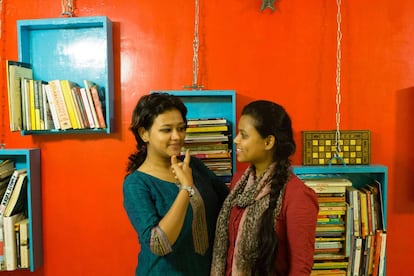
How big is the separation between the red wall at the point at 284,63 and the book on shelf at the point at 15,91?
0.79 feet

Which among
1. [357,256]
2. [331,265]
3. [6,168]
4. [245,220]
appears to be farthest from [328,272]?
[6,168]

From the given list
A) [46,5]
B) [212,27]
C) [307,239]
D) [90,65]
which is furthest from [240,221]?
[46,5]

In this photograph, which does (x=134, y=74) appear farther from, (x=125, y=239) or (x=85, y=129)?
(x=125, y=239)

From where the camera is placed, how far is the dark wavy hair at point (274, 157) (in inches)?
46.3

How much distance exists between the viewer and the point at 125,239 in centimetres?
209

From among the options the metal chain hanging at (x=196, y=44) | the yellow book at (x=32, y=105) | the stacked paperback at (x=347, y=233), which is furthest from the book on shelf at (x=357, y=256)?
the yellow book at (x=32, y=105)

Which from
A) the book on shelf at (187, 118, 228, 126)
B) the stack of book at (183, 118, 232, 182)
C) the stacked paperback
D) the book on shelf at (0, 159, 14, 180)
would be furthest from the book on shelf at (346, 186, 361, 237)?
the book on shelf at (0, 159, 14, 180)

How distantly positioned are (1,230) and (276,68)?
1784 mm

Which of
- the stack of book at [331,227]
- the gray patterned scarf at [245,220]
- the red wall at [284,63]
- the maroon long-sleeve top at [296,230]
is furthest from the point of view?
the red wall at [284,63]

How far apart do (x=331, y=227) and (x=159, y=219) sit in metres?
0.98

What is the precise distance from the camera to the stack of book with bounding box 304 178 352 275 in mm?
1731

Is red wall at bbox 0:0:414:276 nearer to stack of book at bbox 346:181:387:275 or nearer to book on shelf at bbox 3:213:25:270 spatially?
stack of book at bbox 346:181:387:275

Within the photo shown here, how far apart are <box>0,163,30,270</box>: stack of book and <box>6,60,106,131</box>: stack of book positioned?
329 mm

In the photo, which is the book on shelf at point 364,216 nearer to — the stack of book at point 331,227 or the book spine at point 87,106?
the stack of book at point 331,227
